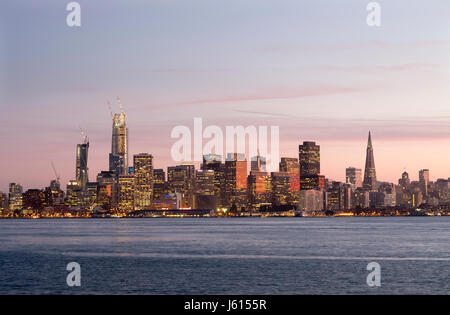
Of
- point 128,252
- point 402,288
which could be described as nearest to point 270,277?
point 402,288

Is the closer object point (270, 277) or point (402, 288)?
point (402, 288)

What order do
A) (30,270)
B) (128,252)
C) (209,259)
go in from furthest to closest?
(128,252) < (209,259) < (30,270)

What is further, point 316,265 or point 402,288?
point 316,265
